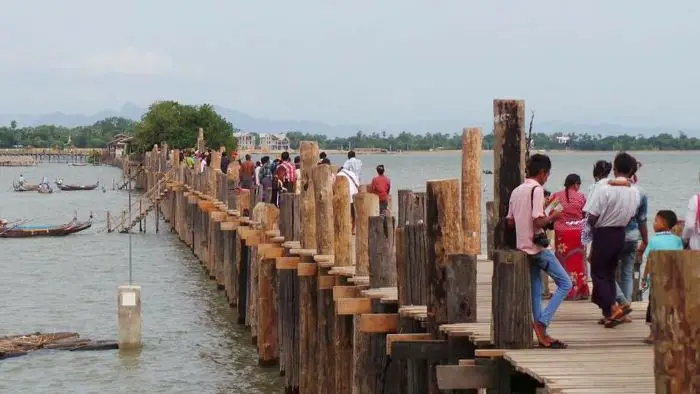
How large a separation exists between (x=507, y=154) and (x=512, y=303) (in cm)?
183

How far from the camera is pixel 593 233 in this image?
432 inches

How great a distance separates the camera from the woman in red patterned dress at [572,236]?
12305mm

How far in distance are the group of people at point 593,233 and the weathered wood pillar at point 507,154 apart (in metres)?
0.23

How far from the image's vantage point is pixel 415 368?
10.7 meters

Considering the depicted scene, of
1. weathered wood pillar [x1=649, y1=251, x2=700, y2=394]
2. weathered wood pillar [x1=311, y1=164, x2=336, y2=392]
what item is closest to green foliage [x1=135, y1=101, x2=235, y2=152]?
weathered wood pillar [x1=311, y1=164, x2=336, y2=392]

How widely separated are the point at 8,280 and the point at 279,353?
18465mm

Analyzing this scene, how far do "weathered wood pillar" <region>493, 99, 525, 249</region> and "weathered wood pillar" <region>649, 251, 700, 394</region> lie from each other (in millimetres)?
4356

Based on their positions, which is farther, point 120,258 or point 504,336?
point 120,258

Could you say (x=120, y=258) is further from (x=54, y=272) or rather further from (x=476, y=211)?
(x=476, y=211)

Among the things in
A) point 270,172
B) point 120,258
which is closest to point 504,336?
point 270,172

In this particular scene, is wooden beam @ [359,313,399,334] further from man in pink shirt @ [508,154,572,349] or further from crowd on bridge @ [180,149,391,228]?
crowd on bridge @ [180,149,391,228]

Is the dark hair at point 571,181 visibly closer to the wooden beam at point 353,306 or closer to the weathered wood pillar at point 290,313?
the wooden beam at point 353,306

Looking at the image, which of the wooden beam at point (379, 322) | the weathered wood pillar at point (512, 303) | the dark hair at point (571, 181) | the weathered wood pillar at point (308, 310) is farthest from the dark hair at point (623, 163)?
the weathered wood pillar at point (308, 310)

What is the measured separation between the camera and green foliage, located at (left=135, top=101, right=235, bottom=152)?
3676 inches
